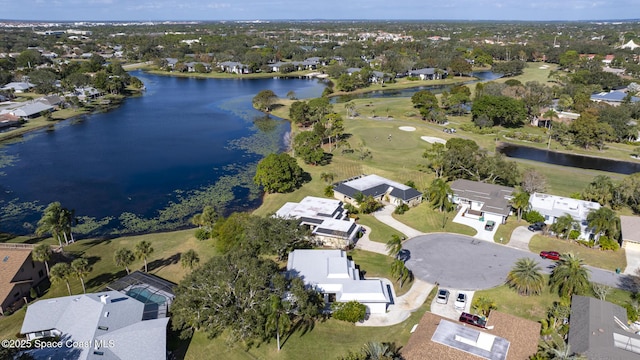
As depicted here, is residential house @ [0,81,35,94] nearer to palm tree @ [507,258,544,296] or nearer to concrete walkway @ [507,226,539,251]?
concrete walkway @ [507,226,539,251]

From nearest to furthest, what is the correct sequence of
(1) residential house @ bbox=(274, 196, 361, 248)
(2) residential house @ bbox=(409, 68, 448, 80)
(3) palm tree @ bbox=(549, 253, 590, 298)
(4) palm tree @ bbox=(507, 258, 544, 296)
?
(3) palm tree @ bbox=(549, 253, 590, 298)
(4) palm tree @ bbox=(507, 258, 544, 296)
(1) residential house @ bbox=(274, 196, 361, 248)
(2) residential house @ bbox=(409, 68, 448, 80)

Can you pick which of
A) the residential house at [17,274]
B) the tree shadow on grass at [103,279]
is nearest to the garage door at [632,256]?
the tree shadow on grass at [103,279]

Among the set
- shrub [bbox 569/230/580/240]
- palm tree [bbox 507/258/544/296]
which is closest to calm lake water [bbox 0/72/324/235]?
palm tree [bbox 507/258/544/296]

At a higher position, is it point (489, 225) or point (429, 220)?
point (489, 225)

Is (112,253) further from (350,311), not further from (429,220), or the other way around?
(429,220)

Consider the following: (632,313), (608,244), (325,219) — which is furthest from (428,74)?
(632,313)

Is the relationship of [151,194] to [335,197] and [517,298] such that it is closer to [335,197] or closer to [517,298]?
[335,197]

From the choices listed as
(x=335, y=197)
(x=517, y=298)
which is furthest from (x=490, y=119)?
(x=517, y=298)
